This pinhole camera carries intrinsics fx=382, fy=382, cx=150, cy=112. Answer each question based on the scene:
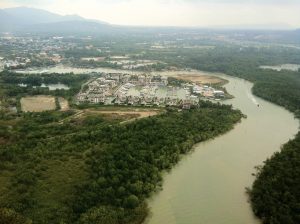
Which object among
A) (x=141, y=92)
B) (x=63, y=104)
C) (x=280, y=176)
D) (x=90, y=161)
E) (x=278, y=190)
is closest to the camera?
(x=278, y=190)

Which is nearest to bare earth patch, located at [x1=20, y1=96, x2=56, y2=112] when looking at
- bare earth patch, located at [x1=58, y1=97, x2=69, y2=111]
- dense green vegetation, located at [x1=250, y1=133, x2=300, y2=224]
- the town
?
bare earth patch, located at [x1=58, y1=97, x2=69, y2=111]

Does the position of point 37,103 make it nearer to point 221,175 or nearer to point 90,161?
point 90,161

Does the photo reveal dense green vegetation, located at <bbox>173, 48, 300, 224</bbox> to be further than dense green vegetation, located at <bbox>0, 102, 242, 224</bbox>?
Yes

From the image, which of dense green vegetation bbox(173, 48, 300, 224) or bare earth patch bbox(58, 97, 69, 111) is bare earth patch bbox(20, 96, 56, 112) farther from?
dense green vegetation bbox(173, 48, 300, 224)

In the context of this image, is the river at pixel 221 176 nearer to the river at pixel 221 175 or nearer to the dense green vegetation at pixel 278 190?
the river at pixel 221 175

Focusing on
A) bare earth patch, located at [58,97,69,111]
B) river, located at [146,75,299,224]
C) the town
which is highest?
river, located at [146,75,299,224]

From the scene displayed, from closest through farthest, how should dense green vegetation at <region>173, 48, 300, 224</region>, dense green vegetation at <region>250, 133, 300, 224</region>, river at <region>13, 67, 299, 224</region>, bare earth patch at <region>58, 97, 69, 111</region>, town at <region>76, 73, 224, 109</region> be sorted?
1. dense green vegetation at <region>250, 133, 300, 224</region>
2. dense green vegetation at <region>173, 48, 300, 224</region>
3. river at <region>13, 67, 299, 224</region>
4. bare earth patch at <region>58, 97, 69, 111</region>
5. town at <region>76, 73, 224, 109</region>

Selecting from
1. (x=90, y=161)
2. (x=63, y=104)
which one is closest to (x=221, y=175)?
(x=90, y=161)
